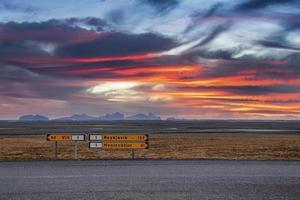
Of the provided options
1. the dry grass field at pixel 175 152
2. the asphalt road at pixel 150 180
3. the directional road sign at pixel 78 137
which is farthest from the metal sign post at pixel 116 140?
the asphalt road at pixel 150 180

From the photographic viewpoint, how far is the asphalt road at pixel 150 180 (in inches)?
536

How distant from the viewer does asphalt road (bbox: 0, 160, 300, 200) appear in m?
13.6

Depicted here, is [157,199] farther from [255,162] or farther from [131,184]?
[255,162]

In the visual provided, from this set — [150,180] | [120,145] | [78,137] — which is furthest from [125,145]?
[150,180]

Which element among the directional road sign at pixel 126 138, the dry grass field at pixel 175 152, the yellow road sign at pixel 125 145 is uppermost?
the directional road sign at pixel 126 138

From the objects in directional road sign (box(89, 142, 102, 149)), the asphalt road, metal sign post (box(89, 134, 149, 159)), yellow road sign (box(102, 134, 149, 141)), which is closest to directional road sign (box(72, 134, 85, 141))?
metal sign post (box(89, 134, 149, 159))

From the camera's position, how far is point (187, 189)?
14.6 metres

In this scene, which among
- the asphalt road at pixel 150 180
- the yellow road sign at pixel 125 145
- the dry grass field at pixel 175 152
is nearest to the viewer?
the asphalt road at pixel 150 180

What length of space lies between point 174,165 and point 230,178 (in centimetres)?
503

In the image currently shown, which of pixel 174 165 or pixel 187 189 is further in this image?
pixel 174 165

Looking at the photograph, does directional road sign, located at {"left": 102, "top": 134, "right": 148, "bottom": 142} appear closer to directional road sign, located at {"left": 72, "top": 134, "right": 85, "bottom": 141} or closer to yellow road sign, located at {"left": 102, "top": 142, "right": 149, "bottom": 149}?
yellow road sign, located at {"left": 102, "top": 142, "right": 149, "bottom": 149}

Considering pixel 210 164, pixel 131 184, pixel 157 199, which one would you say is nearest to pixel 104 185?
pixel 131 184

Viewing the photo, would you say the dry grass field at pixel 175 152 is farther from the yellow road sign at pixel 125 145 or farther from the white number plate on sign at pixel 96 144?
the white number plate on sign at pixel 96 144

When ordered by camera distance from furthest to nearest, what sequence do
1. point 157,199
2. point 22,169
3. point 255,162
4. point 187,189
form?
point 255,162 → point 22,169 → point 187,189 → point 157,199
